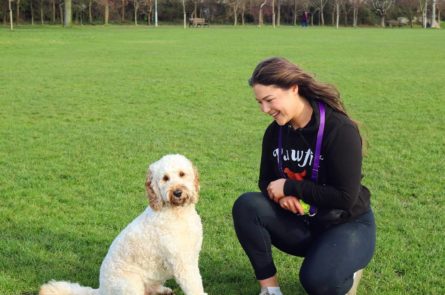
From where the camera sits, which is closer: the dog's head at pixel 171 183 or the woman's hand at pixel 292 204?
the dog's head at pixel 171 183

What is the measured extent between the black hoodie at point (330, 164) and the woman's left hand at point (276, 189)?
1.4 inches

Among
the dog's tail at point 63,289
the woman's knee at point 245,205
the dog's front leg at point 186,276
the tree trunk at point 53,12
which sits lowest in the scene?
the dog's tail at point 63,289

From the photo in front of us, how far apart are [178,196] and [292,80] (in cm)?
110

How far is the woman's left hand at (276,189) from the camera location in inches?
159

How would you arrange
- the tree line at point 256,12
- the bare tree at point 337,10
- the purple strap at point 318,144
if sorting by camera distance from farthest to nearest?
the bare tree at point 337,10
the tree line at point 256,12
the purple strap at point 318,144

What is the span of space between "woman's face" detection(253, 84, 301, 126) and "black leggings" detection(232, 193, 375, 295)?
2.35 feet

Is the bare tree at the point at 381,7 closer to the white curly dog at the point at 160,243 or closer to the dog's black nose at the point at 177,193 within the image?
the white curly dog at the point at 160,243

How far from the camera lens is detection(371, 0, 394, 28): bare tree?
89.3 m

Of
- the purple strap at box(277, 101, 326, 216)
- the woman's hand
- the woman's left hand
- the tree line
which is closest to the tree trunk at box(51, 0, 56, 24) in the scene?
the tree line

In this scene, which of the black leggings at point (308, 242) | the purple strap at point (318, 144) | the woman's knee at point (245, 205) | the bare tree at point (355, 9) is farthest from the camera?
the bare tree at point (355, 9)

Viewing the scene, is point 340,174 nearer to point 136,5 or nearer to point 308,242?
point 308,242

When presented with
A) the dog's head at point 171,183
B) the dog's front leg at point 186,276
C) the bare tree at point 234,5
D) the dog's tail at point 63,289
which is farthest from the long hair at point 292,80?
the bare tree at point 234,5

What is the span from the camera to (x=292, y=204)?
A: 4.02 m

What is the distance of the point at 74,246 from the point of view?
213 inches
